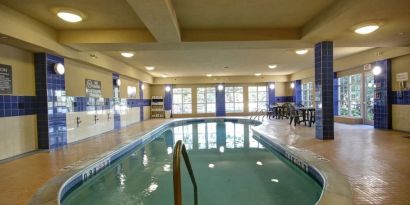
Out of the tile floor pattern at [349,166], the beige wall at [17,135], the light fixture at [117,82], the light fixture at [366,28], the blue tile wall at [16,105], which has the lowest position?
the tile floor pattern at [349,166]

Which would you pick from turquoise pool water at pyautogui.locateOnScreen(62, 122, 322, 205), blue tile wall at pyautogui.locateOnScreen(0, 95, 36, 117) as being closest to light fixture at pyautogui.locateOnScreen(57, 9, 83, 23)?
blue tile wall at pyautogui.locateOnScreen(0, 95, 36, 117)

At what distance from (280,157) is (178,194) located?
146 inches

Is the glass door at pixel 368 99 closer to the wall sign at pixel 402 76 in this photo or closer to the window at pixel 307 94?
the wall sign at pixel 402 76

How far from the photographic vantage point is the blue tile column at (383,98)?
7.23 m

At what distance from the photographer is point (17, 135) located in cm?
467

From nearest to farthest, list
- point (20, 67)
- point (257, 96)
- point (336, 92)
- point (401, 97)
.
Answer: point (20, 67), point (401, 97), point (336, 92), point (257, 96)

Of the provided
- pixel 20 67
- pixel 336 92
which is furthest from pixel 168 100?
pixel 20 67

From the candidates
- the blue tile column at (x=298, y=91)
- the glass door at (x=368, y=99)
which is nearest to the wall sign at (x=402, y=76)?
the glass door at (x=368, y=99)

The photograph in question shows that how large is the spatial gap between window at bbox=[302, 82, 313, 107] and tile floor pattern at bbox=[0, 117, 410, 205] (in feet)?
23.2

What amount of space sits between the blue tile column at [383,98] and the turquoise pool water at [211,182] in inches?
177

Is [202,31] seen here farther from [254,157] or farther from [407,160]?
[407,160]

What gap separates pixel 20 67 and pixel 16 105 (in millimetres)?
756

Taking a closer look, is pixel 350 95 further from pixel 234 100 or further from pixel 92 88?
pixel 92 88

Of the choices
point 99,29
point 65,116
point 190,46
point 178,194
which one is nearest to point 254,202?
point 178,194
